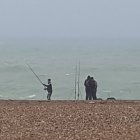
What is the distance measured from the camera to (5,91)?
170 feet

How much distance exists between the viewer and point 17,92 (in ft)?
170

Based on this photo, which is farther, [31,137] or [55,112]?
[55,112]

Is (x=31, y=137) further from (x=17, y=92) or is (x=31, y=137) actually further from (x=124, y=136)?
(x=17, y=92)

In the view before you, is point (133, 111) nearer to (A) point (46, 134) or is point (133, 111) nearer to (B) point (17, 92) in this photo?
(A) point (46, 134)

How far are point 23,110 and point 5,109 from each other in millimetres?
625

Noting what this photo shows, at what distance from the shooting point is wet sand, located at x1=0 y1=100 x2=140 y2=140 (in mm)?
12957

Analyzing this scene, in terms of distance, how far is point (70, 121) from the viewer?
47.8ft

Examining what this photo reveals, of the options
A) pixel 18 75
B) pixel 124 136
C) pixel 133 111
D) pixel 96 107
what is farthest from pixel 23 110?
pixel 18 75

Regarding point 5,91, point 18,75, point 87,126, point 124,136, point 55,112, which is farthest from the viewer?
point 18,75

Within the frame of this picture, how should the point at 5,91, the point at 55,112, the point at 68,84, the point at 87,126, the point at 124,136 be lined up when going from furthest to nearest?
the point at 68,84 < the point at 5,91 < the point at 55,112 < the point at 87,126 < the point at 124,136

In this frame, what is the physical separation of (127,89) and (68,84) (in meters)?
7.98

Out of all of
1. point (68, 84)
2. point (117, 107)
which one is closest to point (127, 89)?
point (68, 84)

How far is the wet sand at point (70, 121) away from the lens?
12957 mm

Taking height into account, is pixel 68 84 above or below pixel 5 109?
above
